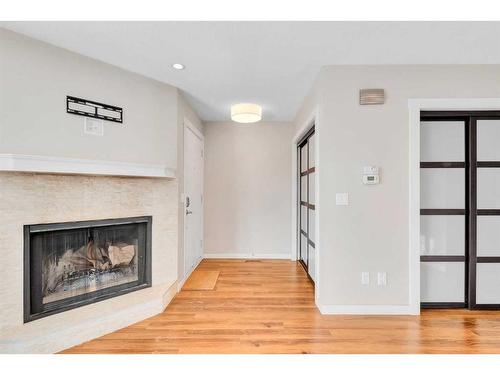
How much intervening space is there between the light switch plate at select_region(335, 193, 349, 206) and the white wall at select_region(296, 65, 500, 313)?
0.04m

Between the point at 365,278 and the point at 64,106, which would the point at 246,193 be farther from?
the point at 64,106

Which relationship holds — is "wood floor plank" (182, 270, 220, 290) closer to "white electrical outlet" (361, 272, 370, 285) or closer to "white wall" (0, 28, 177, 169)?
"white wall" (0, 28, 177, 169)

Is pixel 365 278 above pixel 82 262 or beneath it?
beneath

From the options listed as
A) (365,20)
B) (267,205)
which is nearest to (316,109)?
(365,20)

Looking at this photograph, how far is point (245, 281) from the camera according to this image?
350 cm

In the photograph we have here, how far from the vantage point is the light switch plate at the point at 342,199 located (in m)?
2.56

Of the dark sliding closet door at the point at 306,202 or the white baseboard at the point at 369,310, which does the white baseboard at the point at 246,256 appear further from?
the white baseboard at the point at 369,310

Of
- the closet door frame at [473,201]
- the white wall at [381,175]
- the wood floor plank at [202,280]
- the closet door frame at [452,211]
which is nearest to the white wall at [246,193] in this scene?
the wood floor plank at [202,280]

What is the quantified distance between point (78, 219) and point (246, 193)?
2.71 metres

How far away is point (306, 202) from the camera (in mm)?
3943

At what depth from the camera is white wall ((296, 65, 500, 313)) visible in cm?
254

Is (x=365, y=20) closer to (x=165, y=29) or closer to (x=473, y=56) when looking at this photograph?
(x=473, y=56)

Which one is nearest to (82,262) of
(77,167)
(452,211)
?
(77,167)

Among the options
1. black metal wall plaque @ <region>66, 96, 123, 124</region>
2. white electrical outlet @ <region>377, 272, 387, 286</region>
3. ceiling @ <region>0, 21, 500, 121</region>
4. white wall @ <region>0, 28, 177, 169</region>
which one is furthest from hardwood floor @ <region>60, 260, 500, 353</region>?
ceiling @ <region>0, 21, 500, 121</region>
